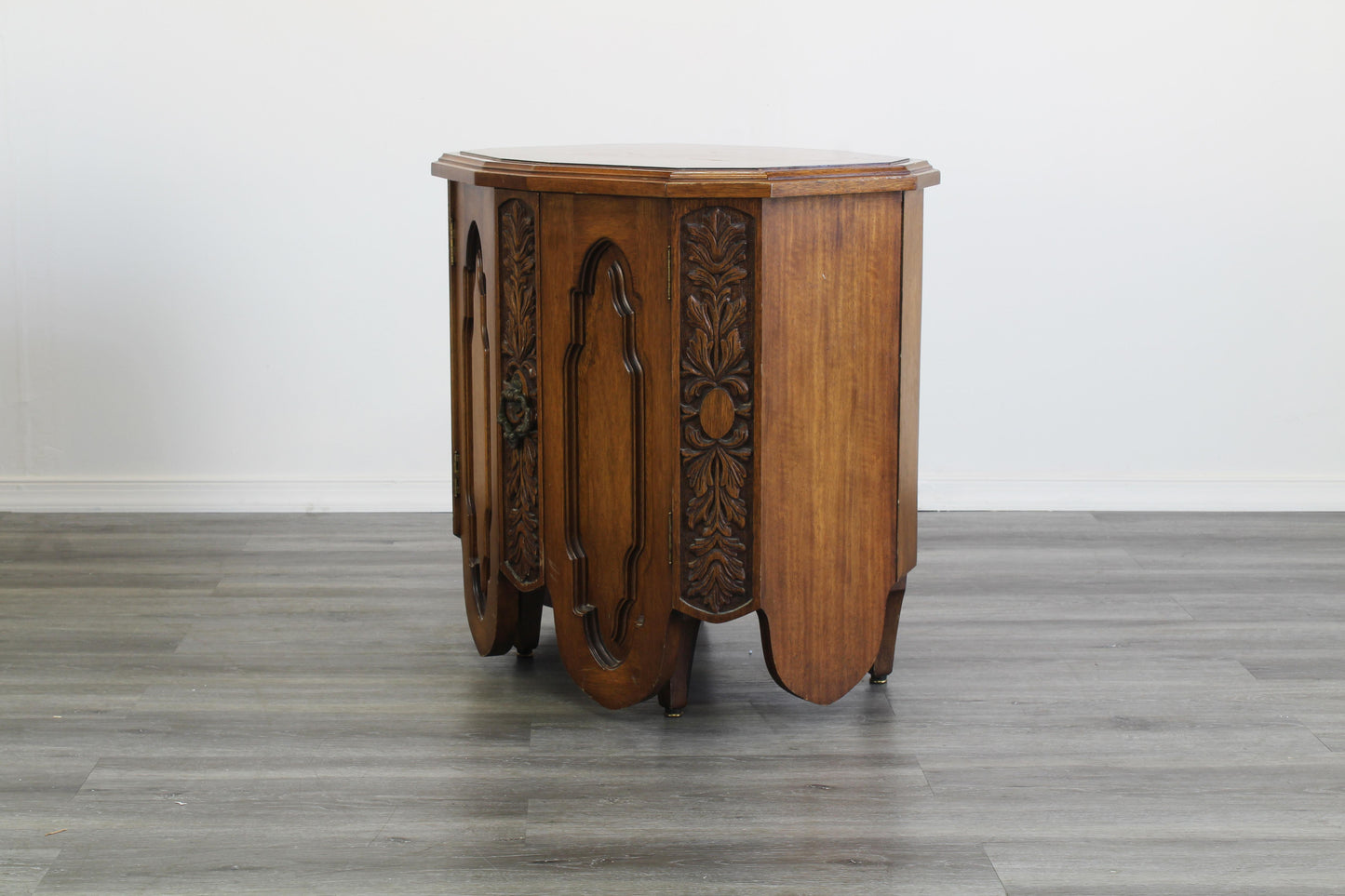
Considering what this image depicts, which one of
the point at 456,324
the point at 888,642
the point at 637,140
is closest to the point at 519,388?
the point at 456,324

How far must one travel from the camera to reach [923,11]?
2.93 metres

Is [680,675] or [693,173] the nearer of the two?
[693,173]

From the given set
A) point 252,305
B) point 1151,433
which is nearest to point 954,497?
point 1151,433

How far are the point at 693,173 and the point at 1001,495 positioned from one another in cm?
167

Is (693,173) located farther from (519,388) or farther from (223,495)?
(223,495)

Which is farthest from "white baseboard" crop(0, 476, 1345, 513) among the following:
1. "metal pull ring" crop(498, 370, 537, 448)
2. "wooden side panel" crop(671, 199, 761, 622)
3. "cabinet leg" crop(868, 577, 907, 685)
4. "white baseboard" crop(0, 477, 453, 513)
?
"wooden side panel" crop(671, 199, 761, 622)

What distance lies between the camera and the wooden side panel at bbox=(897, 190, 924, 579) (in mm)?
1867

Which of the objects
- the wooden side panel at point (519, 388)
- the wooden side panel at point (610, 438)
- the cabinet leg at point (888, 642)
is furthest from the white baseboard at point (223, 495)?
the cabinet leg at point (888, 642)

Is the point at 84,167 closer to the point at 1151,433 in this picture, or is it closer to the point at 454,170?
the point at 454,170

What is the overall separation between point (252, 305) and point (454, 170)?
4.02 feet

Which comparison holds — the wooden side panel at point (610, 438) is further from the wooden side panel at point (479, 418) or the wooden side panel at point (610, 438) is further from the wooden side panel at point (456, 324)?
the wooden side panel at point (456, 324)

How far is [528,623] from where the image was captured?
2.15 meters

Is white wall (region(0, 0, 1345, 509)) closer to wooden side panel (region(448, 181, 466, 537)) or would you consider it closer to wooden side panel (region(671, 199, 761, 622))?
wooden side panel (region(448, 181, 466, 537))

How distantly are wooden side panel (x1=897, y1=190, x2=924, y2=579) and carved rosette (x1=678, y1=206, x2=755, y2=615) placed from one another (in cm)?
26
